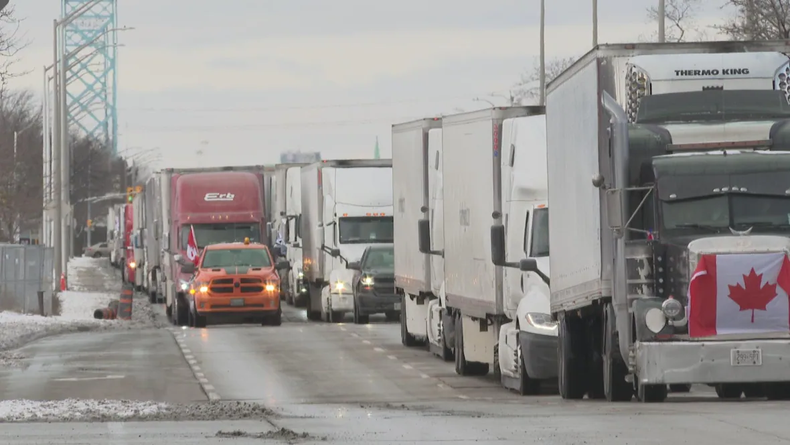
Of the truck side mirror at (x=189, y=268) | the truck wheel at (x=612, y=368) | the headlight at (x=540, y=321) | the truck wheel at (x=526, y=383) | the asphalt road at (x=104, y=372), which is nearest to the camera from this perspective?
the truck wheel at (x=612, y=368)

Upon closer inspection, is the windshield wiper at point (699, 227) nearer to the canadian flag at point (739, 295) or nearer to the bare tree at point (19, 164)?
the canadian flag at point (739, 295)

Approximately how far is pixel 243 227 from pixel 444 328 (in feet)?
59.1

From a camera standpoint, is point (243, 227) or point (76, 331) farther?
point (243, 227)

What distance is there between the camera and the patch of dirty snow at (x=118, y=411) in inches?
675

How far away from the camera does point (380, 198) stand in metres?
42.3

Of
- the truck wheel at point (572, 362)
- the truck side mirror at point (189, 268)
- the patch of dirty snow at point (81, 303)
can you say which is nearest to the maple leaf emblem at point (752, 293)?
the truck wheel at point (572, 362)

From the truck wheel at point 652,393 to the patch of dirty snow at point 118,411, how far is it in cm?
366

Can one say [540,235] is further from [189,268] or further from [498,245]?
[189,268]

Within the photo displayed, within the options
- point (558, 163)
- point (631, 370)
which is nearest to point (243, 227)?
point (558, 163)

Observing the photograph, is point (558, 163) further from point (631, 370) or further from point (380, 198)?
point (380, 198)

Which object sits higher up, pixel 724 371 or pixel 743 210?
pixel 743 210

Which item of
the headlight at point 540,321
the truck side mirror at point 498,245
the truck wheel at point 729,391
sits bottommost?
the truck wheel at point 729,391

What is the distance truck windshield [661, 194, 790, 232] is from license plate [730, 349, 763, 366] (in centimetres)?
112

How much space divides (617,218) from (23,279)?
33.8 meters
